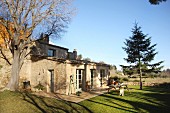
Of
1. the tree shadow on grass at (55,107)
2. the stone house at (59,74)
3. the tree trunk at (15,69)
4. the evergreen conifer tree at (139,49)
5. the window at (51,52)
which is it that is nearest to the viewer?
the tree shadow on grass at (55,107)

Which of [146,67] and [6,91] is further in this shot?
[146,67]

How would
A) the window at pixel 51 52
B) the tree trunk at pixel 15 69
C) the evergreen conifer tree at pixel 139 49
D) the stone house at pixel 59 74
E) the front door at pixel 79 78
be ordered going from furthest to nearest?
the window at pixel 51 52
the evergreen conifer tree at pixel 139 49
the front door at pixel 79 78
the stone house at pixel 59 74
the tree trunk at pixel 15 69

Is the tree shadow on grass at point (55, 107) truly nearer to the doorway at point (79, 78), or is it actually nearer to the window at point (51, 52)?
the doorway at point (79, 78)

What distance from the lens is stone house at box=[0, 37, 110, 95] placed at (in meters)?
16.5

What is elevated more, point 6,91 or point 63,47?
point 63,47

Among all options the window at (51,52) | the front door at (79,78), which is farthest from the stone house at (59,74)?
the window at (51,52)

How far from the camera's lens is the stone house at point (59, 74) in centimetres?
1650

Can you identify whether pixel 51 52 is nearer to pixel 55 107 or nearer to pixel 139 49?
pixel 139 49

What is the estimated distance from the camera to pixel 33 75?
65.5 ft

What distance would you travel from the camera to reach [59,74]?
1681cm

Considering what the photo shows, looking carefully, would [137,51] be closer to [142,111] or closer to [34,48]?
[34,48]

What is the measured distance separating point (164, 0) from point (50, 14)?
10.5 m

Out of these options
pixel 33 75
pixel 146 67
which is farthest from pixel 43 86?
pixel 146 67

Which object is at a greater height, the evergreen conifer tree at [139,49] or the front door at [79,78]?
the evergreen conifer tree at [139,49]
